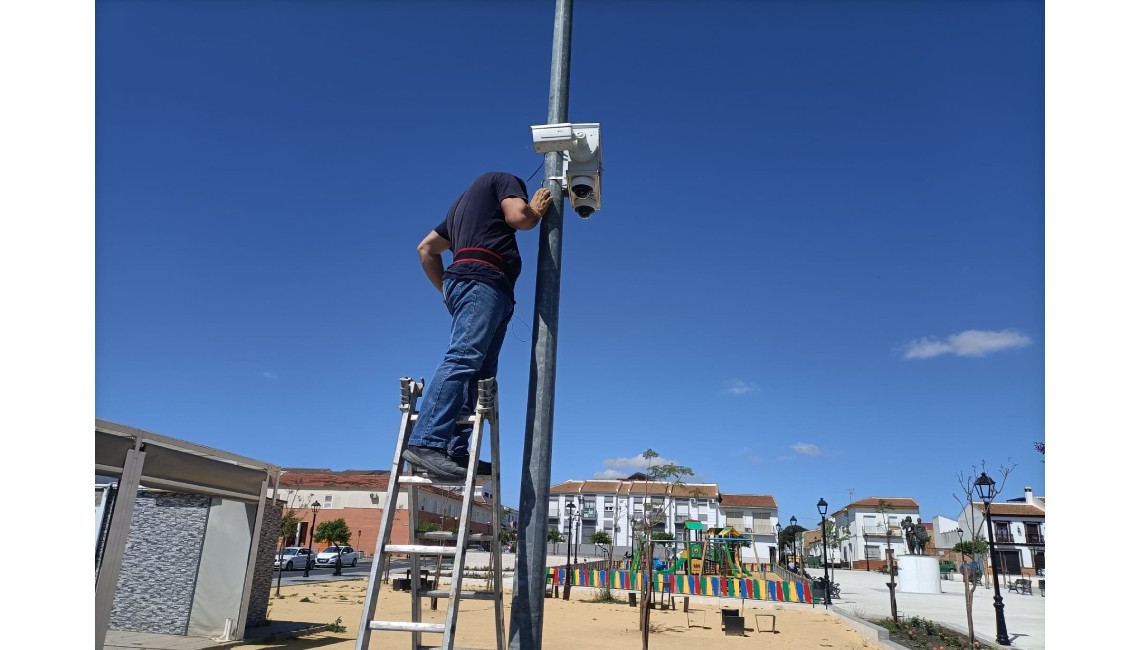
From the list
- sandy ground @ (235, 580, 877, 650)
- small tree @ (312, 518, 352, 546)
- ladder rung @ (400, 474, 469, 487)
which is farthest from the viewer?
small tree @ (312, 518, 352, 546)

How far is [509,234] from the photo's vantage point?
3.31m

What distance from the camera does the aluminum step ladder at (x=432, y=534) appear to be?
2457 millimetres

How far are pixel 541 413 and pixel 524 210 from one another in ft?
3.15

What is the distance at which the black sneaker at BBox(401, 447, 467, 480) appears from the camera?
9.47 feet

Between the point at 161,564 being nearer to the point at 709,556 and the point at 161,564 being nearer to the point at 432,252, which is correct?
the point at 432,252

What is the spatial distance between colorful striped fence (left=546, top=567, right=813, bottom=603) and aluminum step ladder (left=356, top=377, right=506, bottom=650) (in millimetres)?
19046

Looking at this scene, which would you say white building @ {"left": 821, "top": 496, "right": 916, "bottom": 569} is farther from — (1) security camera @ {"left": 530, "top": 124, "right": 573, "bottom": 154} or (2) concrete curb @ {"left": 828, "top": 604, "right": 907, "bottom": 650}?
(1) security camera @ {"left": 530, "top": 124, "right": 573, "bottom": 154}

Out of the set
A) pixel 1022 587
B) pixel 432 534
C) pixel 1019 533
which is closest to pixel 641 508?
pixel 1019 533

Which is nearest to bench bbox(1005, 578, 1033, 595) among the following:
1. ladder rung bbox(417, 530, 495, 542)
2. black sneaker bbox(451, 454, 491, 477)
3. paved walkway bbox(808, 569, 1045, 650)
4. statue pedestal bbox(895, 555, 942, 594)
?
statue pedestal bbox(895, 555, 942, 594)

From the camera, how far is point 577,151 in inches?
131

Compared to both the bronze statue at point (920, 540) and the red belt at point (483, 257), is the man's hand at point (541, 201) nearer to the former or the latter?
the red belt at point (483, 257)

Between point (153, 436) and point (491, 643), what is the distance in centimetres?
622

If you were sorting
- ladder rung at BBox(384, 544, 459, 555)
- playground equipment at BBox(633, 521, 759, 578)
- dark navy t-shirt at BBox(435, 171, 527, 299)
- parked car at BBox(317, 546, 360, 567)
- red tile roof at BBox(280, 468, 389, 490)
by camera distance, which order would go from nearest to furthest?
ladder rung at BBox(384, 544, 459, 555), dark navy t-shirt at BBox(435, 171, 527, 299), playground equipment at BBox(633, 521, 759, 578), parked car at BBox(317, 546, 360, 567), red tile roof at BBox(280, 468, 389, 490)

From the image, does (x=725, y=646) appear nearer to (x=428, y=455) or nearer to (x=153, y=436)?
(x=153, y=436)
